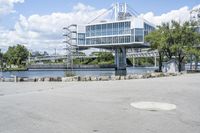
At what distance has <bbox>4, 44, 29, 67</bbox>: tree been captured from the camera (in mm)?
167000

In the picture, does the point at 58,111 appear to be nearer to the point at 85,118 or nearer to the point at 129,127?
the point at 85,118

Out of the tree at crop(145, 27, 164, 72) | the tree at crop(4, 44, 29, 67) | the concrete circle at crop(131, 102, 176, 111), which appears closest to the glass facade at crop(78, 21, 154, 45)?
the tree at crop(145, 27, 164, 72)

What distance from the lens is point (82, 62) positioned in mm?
161500

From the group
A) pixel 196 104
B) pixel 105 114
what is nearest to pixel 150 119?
pixel 105 114

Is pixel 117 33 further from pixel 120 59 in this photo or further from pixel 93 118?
pixel 93 118

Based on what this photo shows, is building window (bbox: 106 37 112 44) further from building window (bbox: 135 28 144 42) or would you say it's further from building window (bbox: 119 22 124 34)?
building window (bbox: 135 28 144 42)

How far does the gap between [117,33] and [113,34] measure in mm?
A: 1432

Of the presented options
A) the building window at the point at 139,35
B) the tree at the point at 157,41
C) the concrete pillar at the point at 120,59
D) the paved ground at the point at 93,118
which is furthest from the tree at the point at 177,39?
the concrete pillar at the point at 120,59

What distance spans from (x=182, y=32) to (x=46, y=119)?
5049 cm

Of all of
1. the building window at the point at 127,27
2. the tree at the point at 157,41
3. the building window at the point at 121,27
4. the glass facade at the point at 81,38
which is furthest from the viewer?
the glass facade at the point at 81,38

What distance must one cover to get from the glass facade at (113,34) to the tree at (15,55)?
201 feet

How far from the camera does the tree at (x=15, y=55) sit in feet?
548

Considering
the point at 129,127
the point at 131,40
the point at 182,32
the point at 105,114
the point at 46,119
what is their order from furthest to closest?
the point at 131,40 → the point at 182,32 → the point at 105,114 → the point at 46,119 → the point at 129,127

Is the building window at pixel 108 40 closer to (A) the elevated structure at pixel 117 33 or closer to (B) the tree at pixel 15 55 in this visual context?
(A) the elevated structure at pixel 117 33
